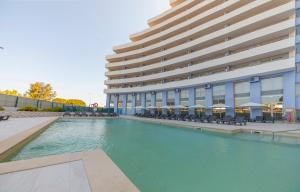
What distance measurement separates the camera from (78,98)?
98.8m

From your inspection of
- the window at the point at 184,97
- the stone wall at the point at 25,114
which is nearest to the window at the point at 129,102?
the window at the point at 184,97

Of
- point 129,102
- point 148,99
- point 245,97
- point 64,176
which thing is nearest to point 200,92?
point 245,97

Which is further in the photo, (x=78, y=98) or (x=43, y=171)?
(x=78, y=98)

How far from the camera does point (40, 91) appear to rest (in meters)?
56.8

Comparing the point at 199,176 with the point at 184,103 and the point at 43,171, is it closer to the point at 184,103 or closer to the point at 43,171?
the point at 43,171

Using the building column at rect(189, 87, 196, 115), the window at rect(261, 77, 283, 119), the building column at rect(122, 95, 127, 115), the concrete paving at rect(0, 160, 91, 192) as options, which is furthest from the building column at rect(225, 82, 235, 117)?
the building column at rect(122, 95, 127, 115)

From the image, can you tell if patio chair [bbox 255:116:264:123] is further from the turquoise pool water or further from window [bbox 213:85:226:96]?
the turquoise pool water

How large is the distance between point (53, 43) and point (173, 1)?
29618mm

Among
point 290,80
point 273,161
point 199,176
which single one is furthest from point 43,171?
point 290,80

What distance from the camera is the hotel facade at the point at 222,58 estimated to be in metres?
20.0

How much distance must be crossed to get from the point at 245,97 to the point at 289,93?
5234 millimetres

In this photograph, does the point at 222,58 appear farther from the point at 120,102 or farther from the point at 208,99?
the point at 120,102

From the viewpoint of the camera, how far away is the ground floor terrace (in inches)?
760

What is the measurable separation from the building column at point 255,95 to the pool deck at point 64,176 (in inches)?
936
